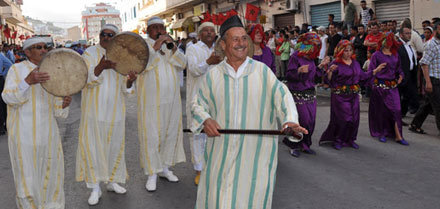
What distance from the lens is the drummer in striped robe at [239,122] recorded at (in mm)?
2955

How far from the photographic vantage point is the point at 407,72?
832 cm

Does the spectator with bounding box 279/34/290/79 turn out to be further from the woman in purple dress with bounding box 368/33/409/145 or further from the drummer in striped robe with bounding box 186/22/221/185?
the drummer in striped robe with bounding box 186/22/221/185

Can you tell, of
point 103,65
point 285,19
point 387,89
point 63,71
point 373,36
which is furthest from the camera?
point 285,19

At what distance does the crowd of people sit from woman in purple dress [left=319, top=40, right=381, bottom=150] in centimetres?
2

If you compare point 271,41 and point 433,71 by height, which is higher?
point 271,41

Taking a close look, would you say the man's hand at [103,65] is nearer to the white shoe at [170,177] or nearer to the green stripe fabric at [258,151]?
the white shoe at [170,177]

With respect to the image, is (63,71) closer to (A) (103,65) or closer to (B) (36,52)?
(B) (36,52)

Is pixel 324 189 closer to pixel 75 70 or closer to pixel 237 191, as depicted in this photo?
pixel 237 191

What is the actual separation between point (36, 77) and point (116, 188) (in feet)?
6.08

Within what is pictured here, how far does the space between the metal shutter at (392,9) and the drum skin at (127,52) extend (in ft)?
38.4

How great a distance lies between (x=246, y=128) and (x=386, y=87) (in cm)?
478

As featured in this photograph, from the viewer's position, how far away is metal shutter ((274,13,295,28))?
20344 millimetres

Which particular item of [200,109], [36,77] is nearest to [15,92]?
[36,77]

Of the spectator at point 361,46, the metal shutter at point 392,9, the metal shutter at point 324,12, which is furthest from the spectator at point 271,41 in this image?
the spectator at point 361,46
